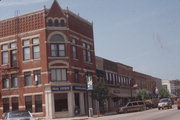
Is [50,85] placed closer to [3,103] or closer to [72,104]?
[72,104]

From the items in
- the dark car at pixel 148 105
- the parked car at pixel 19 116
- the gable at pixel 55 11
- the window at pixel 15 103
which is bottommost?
the dark car at pixel 148 105

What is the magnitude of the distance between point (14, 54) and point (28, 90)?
19.3 feet

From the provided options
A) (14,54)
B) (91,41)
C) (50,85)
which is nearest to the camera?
(50,85)

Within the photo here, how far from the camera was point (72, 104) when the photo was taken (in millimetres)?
43156

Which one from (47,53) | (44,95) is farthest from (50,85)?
(47,53)

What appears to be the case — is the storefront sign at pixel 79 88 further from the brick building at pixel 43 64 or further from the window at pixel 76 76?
the window at pixel 76 76

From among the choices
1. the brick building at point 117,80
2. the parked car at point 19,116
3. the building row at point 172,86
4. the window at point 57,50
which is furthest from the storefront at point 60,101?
the building row at point 172,86

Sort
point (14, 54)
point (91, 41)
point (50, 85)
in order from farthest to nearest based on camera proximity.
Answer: point (91, 41) → point (14, 54) → point (50, 85)

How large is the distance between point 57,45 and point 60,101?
7674mm

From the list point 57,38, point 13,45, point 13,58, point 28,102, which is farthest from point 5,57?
point 57,38

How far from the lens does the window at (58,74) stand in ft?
141

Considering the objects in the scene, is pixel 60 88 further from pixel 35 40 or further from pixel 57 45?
pixel 35 40

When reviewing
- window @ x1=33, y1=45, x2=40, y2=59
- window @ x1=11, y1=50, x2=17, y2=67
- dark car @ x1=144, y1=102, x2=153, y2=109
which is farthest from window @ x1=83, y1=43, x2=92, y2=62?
dark car @ x1=144, y1=102, x2=153, y2=109

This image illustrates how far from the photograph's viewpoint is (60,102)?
43.0 metres
